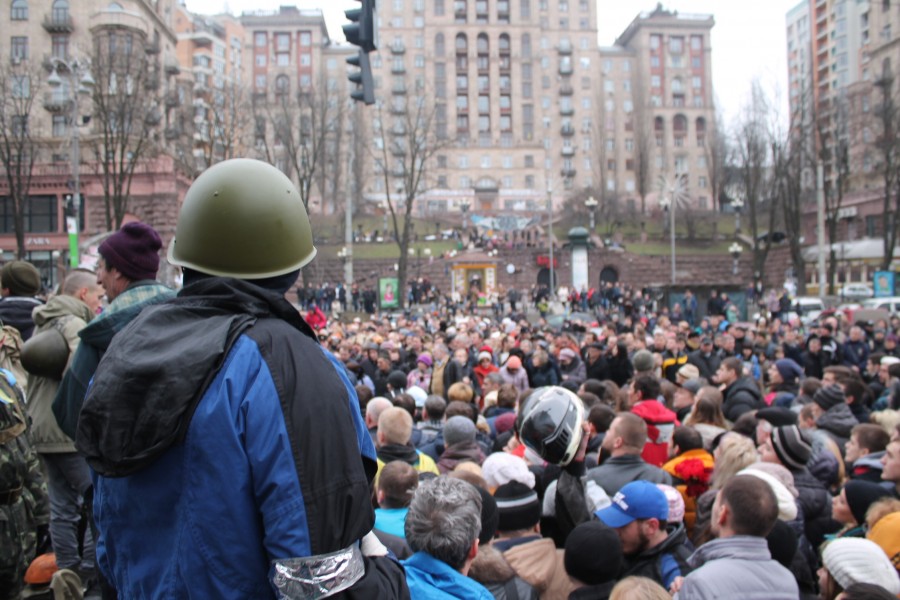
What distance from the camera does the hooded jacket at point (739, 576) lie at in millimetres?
3389

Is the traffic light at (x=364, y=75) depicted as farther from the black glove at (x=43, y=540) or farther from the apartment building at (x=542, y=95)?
the apartment building at (x=542, y=95)

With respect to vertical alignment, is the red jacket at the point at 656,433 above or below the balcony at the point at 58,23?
below

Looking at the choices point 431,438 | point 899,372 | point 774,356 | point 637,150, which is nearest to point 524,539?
point 431,438

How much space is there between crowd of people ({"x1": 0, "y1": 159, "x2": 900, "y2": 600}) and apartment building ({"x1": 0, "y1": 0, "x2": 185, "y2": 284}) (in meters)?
38.9

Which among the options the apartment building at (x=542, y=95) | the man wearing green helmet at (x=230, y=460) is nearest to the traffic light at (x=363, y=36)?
the man wearing green helmet at (x=230, y=460)

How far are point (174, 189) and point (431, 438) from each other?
132 ft

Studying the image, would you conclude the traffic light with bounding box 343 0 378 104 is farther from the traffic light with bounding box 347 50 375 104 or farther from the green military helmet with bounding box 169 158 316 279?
the green military helmet with bounding box 169 158 316 279

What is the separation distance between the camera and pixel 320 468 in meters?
1.66

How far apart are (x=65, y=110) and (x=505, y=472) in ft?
153

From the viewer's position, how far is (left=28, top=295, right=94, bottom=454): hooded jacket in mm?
4789

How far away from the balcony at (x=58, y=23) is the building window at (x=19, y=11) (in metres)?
2.12

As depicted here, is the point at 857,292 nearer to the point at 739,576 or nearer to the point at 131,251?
the point at 739,576

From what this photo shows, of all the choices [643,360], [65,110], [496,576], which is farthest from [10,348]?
[65,110]

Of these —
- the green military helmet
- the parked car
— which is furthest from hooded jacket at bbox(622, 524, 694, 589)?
the parked car
